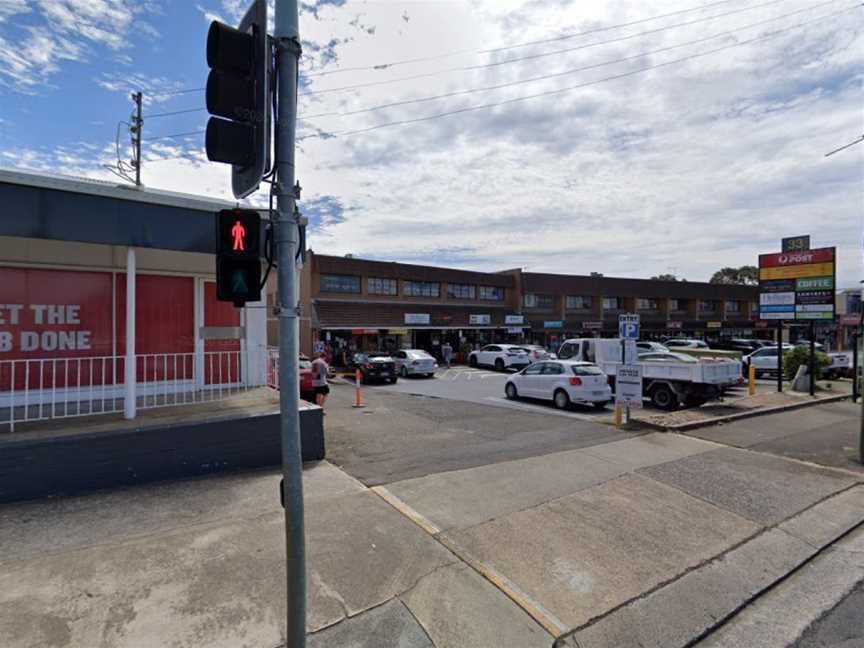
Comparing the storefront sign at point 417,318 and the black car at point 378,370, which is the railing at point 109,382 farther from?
the storefront sign at point 417,318

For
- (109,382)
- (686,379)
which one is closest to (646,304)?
(686,379)

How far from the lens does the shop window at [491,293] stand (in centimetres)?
3769

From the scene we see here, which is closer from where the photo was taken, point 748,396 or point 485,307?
point 748,396

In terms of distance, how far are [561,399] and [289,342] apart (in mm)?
12045

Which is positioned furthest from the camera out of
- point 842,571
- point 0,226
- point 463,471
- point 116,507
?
point 463,471

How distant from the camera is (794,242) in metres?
17.9

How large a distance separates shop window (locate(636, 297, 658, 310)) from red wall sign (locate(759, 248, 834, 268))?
2855 cm

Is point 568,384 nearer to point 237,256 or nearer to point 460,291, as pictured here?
point 237,256

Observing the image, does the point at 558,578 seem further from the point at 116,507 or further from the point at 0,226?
the point at 0,226

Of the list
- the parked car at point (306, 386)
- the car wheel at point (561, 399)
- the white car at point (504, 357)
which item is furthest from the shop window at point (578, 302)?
the parked car at point (306, 386)

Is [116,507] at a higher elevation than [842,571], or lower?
higher

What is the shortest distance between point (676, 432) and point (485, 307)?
89.7ft

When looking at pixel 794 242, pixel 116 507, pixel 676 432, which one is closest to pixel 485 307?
pixel 794 242

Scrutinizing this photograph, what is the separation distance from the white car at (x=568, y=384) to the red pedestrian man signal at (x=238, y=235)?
12016 millimetres
